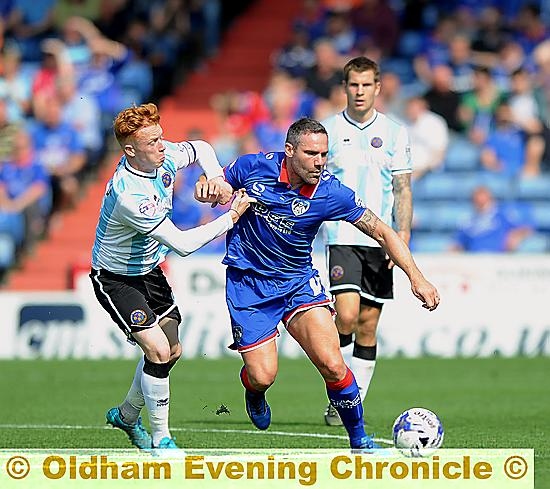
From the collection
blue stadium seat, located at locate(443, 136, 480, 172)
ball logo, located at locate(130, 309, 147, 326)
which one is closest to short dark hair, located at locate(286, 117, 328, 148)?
ball logo, located at locate(130, 309, 147, 326)

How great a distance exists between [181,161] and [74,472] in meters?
2.41

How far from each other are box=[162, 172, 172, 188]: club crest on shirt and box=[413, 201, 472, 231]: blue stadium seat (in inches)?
404

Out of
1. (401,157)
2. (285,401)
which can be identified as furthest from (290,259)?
(285,401)

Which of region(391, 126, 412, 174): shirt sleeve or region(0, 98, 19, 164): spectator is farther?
region(0, 98, 19, 164): spectator

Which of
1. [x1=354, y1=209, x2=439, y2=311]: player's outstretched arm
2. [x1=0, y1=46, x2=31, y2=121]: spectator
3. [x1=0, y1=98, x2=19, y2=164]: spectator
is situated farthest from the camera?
[x1=0, y1=46, x2=31, y2=121]: spectator

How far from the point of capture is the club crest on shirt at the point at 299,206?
8.71 metres

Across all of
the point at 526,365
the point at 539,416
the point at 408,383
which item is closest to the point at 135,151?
the point at 539,416

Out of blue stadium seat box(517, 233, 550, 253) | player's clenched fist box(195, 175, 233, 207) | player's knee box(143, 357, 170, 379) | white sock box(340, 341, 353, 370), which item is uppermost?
player's clenched fist box(195, 175, 233, 207)

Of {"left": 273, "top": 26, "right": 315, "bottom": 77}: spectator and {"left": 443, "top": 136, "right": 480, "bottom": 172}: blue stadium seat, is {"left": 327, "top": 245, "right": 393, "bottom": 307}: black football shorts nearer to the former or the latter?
{"left": 443, "top": 136, "right": 480, "bottom": 172}: blue stadium seat

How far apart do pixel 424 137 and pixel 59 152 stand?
18.9ft

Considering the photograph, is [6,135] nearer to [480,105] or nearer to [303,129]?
[480,105]

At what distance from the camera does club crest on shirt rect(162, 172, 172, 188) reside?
8.87 metres

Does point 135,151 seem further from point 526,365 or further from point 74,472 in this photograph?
point 526,365

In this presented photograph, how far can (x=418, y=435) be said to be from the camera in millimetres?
8375
